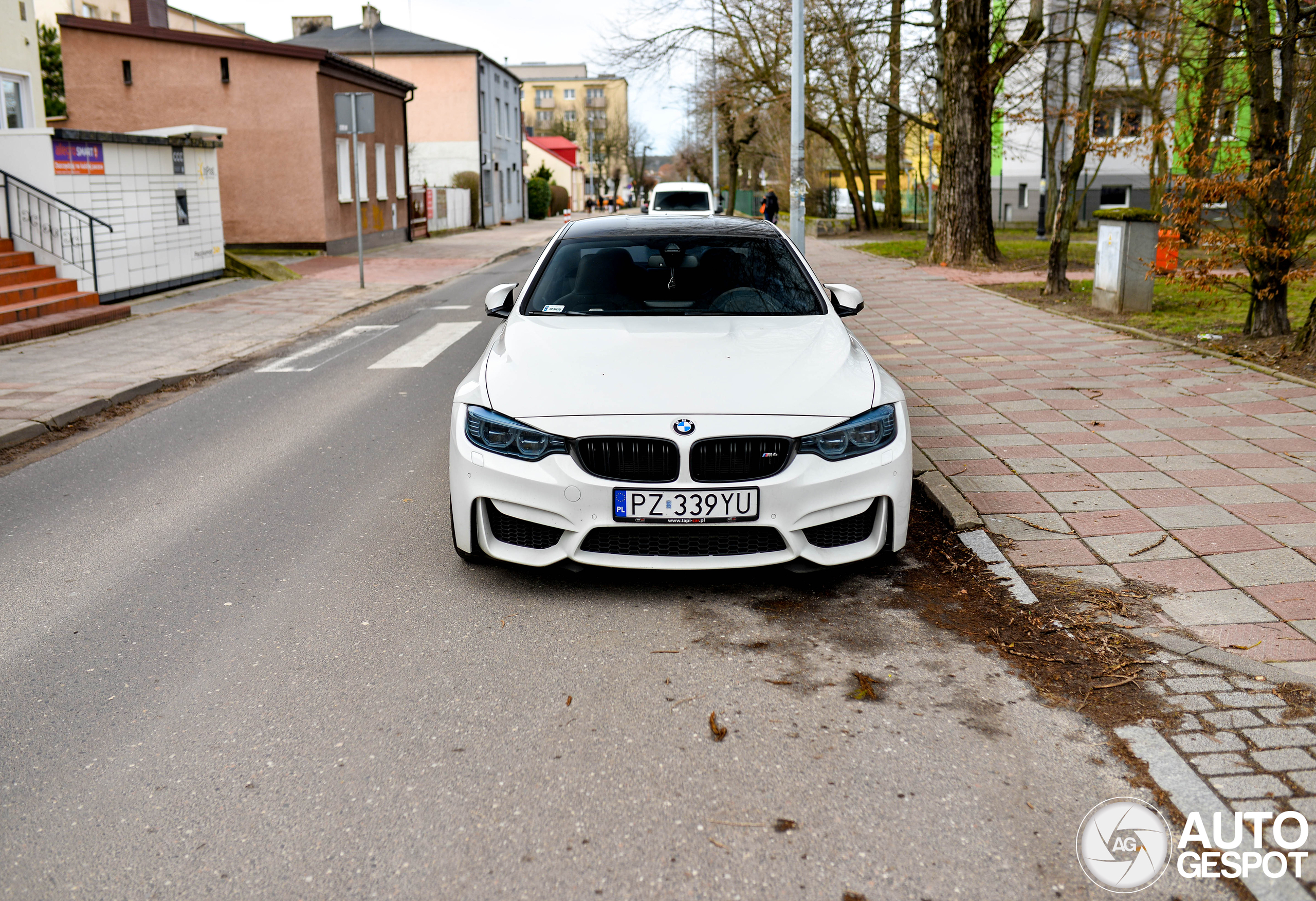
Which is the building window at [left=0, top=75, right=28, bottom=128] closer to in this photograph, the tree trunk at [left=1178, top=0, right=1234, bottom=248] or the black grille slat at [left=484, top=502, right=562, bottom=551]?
the tree trunk at [left=1178, top=0, right=1234, bottom=248]

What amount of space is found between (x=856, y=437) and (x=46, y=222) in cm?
1423

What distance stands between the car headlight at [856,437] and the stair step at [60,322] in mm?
11042

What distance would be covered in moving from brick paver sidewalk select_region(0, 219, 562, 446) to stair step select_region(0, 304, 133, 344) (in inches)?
5.1

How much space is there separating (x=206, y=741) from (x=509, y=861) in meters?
1.21

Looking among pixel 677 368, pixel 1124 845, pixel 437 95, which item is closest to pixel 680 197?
pixel 677 368

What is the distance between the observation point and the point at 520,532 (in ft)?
15.3

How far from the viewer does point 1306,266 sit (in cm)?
996

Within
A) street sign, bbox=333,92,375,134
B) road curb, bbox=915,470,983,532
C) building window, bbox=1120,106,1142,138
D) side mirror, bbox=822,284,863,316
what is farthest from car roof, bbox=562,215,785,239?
street sign, bbox=333,92,375,134

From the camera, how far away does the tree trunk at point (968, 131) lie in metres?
20.3

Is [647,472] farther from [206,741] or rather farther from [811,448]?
[206,741]

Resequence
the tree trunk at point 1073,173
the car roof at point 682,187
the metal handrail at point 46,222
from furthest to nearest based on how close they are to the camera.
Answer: the car roof at point 682,187, the metal handrail at point 46,222, the tree trunk at point 1073,173

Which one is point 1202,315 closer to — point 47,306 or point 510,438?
point 510,438

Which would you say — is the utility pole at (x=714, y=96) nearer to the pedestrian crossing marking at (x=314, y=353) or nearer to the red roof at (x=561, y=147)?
the pedestrian crossing marking at (x=314, y=353)

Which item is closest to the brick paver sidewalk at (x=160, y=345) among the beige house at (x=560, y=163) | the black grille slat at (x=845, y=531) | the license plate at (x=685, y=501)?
the license plate at (x=685, y=501)
